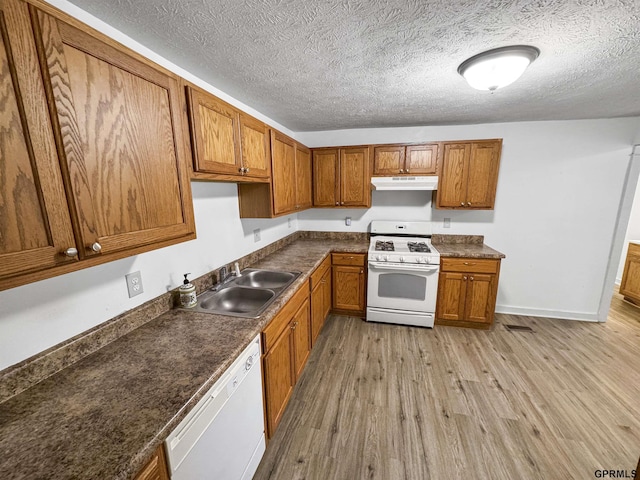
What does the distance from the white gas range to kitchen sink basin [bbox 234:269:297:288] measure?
3.79ft

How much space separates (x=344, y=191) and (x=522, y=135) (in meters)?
2.11

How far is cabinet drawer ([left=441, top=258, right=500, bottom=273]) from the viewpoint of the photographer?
2.74m

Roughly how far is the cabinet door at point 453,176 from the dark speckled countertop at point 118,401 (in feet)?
8.24

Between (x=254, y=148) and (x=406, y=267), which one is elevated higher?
(x=254, y=148)

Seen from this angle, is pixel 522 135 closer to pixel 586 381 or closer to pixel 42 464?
pixel 586 381

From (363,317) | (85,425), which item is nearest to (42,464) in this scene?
(85,425)

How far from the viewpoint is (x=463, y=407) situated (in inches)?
74.3

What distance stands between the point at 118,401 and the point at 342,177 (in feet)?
9.22

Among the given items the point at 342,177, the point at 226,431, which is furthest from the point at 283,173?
the point at 226,431

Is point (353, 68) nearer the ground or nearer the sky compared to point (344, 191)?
nearer the sky

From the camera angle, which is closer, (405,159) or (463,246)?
(405,159)

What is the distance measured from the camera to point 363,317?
10.4 ft

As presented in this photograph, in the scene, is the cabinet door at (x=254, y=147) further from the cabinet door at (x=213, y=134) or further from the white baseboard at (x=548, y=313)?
the white baseboard at (x=548, y=313)

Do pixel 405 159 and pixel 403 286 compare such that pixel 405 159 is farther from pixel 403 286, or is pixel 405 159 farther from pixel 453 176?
pixel 403 286
